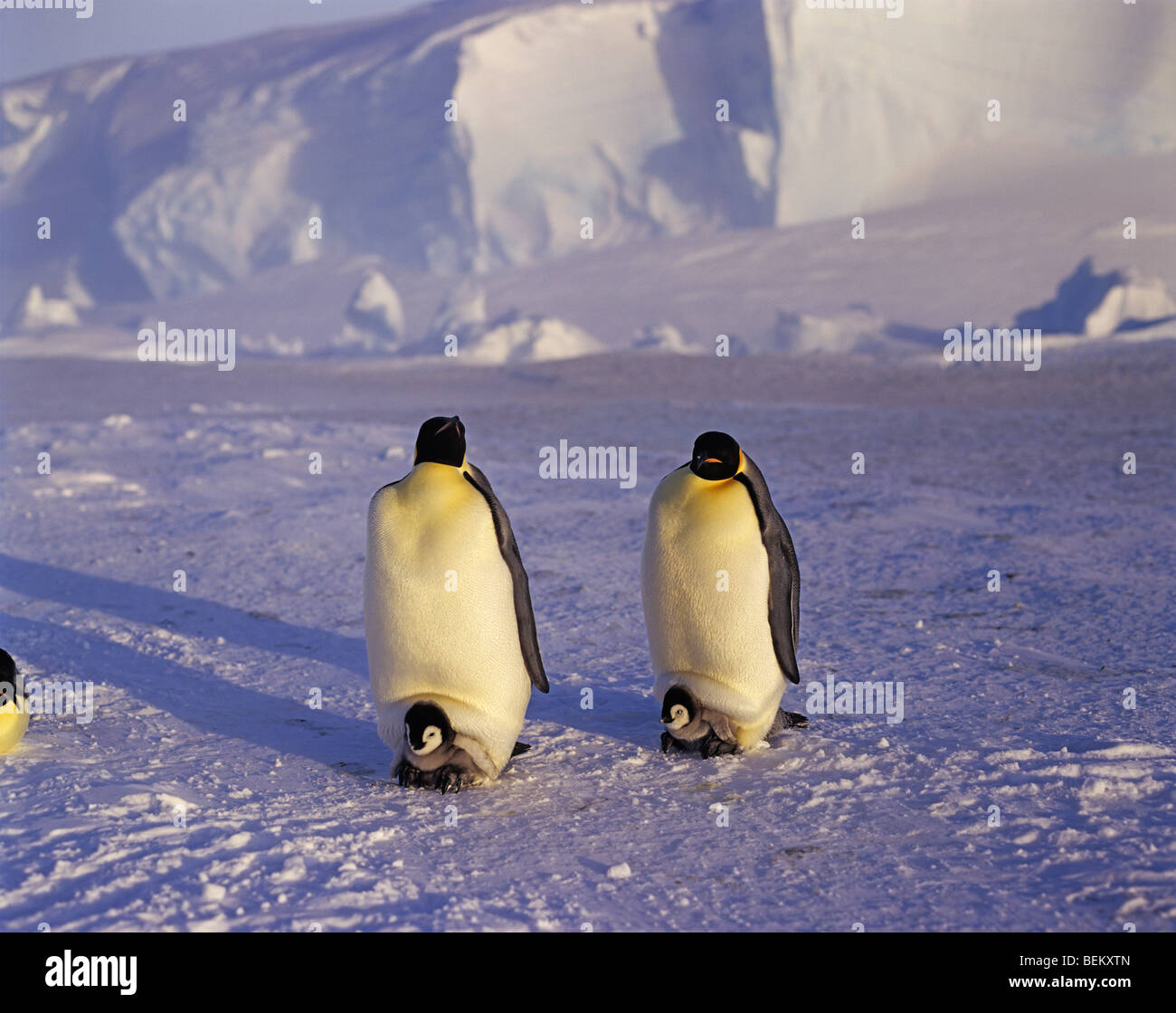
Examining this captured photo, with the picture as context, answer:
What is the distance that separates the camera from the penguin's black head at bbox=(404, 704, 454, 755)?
2.92 m

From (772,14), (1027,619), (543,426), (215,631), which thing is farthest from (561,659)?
(772,14)

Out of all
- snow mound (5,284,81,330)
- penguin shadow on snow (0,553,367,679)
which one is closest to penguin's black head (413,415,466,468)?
penguin shadow on snow (0,553,367,679)

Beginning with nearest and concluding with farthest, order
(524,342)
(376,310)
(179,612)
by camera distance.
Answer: (179,612), (524,342), (376,310)

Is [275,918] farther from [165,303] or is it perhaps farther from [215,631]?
[165,303]

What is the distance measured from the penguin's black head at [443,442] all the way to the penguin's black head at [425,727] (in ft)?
2.03

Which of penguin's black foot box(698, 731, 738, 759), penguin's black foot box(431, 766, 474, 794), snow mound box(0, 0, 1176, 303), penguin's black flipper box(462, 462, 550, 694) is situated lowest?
penguin's black foot box(431, 766, 474, 794)

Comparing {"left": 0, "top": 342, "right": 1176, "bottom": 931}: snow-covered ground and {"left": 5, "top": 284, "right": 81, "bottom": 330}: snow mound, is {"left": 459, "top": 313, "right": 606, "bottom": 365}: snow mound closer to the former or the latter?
{"left": 0, "top": 342, "right": 1176, "bottom": 931}: snow-covered ground

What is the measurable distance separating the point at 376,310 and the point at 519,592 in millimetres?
31775

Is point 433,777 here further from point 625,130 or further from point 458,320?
point 625,130

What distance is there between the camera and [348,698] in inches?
153

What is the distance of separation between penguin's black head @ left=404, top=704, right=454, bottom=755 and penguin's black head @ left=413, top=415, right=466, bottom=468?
618 mm

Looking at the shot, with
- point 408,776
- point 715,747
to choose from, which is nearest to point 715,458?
point 715,747

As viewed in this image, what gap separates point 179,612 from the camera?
5004 millimetres

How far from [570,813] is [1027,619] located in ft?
8.12
